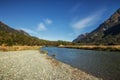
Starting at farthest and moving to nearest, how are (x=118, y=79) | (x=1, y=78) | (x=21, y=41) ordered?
(x=21, y=41) → (x=118, y=79) → (x=1, y=78)

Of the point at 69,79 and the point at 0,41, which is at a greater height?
the point at 0,41

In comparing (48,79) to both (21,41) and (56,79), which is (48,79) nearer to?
(56,79)

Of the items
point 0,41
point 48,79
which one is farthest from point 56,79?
point 0,41

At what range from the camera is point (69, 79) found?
64.6ft

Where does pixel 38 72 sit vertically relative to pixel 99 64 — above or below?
above

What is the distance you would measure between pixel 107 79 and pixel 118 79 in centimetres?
160

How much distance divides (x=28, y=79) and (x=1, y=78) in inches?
117

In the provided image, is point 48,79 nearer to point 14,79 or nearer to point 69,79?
point 69,79

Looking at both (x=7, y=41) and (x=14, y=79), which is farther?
(x=7, y=41)

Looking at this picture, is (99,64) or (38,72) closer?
(38,72)

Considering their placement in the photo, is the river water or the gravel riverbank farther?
the river water

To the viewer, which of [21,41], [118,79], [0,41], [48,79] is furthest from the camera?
[21,41]

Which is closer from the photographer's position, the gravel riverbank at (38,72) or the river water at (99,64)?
the gravel riverbank at (38,72)

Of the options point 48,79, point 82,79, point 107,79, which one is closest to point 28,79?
point 48,79
